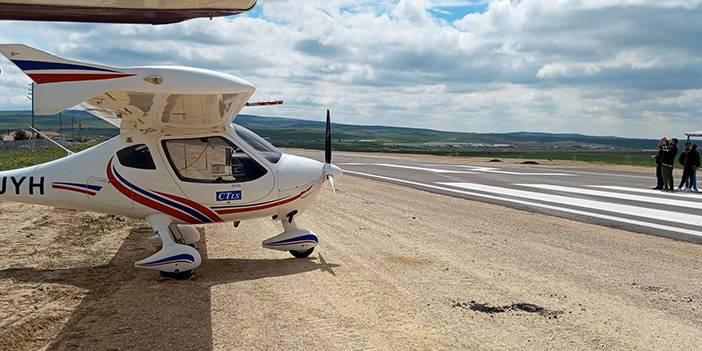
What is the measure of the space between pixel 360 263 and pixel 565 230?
542 cm

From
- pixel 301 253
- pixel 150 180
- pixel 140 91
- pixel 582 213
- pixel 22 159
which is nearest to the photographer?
pixel 140 91

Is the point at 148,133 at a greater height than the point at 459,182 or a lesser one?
greater

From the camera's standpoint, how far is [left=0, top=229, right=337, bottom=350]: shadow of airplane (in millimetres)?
5986

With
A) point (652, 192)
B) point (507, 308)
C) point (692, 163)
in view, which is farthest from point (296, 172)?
point (692, 163)

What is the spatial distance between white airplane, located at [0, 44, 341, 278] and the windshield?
0.02 meters

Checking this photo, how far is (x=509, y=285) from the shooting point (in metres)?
8.17

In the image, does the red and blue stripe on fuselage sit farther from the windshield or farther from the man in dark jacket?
the man in dark jacket

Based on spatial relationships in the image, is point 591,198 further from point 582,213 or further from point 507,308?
point 507,308

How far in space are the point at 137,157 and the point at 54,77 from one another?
10.4ft

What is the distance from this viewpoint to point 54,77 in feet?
20.0

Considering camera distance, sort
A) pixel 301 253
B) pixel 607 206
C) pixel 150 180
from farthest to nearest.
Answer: pixel 607 206, pixel 301 253, pixel 150 180

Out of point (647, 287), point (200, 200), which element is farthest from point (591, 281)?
point (200, 200)

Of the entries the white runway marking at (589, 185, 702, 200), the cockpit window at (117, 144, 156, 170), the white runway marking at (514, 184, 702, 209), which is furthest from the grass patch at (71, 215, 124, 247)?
the white runway marking at (589, 185, 702, 200)

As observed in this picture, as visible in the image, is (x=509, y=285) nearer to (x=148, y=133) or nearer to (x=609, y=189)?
(x=148, y=133)
